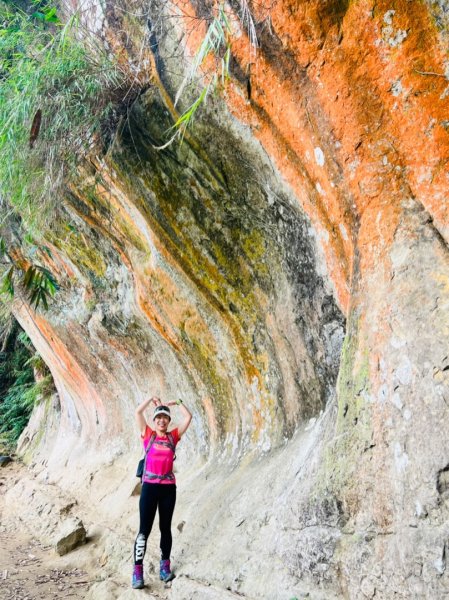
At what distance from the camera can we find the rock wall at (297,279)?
2.84 metres

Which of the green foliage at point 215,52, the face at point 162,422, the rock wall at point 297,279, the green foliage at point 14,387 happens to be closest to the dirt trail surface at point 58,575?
the rock wall at point 297,279

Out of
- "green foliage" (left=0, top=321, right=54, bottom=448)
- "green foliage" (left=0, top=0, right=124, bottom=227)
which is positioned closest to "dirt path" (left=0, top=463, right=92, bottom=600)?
"green foliage" (left=0, top=0, right=124, bottom=227)

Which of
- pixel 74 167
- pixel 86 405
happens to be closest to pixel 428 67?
pixel 74 167

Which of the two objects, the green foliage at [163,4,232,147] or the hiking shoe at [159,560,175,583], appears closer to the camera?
the green foliage at [163,4,232,147]

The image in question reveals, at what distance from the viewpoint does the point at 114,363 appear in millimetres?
8891

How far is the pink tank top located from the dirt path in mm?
1939

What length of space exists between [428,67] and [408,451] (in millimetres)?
2083

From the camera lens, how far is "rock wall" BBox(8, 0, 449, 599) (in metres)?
2.84

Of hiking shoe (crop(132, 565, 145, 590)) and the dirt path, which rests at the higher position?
hiking shoe (crop(132, 565, 145, 590))

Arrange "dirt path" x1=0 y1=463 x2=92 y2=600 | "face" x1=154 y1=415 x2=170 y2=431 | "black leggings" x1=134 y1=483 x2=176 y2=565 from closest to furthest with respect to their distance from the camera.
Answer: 1. "black leggings" x1=134 y1=483 x2=176 y2=565
2. "face" x1=154 y1=415 x2=170 y2=431
3. "dirt path" x1=0 y1=463 x2=92 y2=600

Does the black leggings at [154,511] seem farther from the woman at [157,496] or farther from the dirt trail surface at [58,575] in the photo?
the dirt trail surface at [58,575]

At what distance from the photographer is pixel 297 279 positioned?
4.51 metres

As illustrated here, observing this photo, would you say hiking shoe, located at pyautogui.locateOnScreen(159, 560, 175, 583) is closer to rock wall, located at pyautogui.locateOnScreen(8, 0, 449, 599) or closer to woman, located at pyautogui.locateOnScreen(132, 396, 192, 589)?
woman, located at pyautogui.locateOnScreen(132, 396, 192, 589)

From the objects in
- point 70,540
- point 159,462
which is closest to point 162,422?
point 159,462
